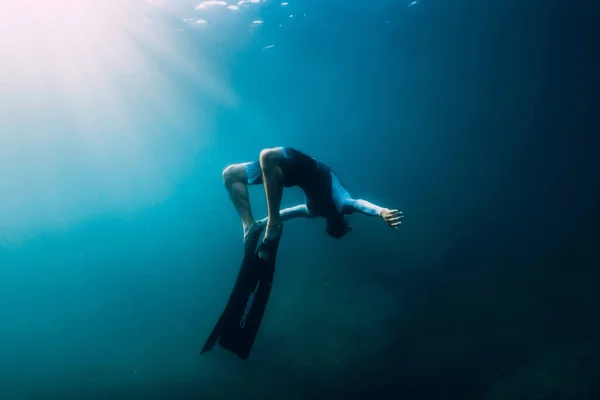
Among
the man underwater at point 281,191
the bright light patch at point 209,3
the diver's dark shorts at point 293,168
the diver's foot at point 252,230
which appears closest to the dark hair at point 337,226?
the man underwater at point 281,191

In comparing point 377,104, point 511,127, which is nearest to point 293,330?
point 511,127

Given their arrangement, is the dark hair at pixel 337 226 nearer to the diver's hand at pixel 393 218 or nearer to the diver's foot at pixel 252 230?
the diver's foot at pixel 252 230

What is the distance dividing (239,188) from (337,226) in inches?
75.0

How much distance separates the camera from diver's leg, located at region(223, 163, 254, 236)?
4.32m

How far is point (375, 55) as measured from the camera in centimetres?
3578

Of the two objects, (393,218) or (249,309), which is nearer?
(393,218)

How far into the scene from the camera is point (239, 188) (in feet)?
14.3

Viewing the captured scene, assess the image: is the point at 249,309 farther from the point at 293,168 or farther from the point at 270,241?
the point at 293,168

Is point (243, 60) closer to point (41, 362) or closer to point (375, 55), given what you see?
point (375, 55)

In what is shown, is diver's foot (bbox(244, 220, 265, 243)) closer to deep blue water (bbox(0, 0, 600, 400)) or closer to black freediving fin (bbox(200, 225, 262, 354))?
black freediving fin (bbox(200, 225, 262, 354))

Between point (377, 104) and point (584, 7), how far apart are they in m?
30.5

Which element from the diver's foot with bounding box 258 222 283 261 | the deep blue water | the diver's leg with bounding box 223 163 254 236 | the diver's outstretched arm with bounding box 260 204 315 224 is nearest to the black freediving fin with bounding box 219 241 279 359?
the diver's foot with bounding box 258 222 283 261

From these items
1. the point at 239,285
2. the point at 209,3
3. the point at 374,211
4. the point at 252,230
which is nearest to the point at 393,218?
the point at 374,211

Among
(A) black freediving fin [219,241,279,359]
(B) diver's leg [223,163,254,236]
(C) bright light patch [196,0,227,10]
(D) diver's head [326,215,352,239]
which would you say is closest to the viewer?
(A) black freediving fin [219,241,279,359]
